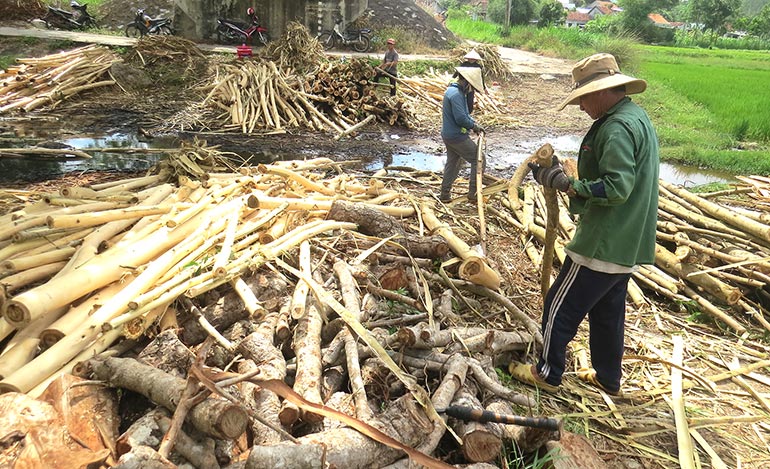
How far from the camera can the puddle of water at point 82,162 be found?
6.84 m

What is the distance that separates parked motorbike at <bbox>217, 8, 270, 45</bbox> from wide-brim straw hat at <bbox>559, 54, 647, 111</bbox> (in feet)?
54.5

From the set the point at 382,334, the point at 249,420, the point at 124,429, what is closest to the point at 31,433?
the point at 124,429

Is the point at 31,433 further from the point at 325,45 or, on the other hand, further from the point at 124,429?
the point at 325,45

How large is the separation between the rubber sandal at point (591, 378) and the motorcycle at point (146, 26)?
18131 millimetres

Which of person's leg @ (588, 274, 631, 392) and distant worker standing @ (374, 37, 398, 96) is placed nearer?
person's leg @ (588, 274, 631, 392)

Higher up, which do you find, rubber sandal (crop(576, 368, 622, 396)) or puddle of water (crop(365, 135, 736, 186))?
puddle of water (crop(365, 135, 736, 186))

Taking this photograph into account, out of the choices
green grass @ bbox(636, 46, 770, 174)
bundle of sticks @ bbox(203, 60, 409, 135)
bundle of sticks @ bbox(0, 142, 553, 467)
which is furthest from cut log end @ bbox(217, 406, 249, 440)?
green grass @ bbox(636, 46, 770, 174)

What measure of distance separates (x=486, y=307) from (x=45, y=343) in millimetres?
3090

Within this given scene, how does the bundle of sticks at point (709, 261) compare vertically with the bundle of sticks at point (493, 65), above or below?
below

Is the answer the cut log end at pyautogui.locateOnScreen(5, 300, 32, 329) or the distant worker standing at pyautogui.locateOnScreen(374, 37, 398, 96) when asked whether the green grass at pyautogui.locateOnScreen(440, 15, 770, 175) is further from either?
the cut log end at pyautogui.locateOnScreen(5, 300, 32, 329)

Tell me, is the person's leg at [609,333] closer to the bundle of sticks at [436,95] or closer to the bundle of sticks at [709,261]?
the bundle of sticks at [709,261]

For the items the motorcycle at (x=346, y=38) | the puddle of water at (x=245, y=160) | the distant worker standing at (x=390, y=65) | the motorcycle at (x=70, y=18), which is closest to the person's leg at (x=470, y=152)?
the puddle of water at (x=245, y=160)

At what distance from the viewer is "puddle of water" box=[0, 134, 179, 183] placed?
6836 mm

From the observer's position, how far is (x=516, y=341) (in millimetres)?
3412
